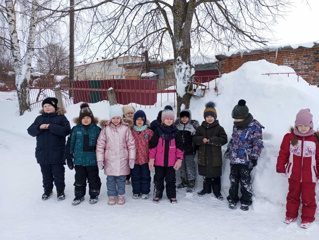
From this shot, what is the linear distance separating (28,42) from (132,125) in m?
7.98

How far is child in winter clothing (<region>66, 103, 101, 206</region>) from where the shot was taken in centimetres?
340

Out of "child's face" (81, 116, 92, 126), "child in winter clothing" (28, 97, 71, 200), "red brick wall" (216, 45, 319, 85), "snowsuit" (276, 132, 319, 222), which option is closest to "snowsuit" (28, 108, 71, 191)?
"child in winter clothing" (28, 97, 71, 200)

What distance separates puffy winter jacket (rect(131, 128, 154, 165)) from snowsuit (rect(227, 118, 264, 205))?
3.98ft

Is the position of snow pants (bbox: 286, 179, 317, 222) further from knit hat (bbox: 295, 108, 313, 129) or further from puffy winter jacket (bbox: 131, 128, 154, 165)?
puffy winter jacket (bbox: 131, 128, 154, 165)

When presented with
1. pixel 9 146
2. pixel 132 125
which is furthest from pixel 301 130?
pixel 9 146


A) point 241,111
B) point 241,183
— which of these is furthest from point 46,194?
point 241,111

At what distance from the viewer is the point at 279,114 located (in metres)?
3.88

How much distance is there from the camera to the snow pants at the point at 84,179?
345cm

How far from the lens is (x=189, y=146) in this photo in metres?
3.77

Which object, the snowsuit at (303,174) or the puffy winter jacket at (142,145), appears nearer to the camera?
the snowsuit at (303,174)

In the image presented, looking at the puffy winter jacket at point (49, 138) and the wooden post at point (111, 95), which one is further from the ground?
the wooden post at point (111, 95)

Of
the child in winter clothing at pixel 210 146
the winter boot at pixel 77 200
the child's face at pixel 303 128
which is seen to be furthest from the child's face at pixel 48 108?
the child's face at pixel 303 128

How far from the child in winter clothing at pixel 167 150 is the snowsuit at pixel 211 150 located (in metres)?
0.31

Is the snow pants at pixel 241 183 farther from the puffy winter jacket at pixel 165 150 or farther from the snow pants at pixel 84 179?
the snow pants at pixel 84 179
